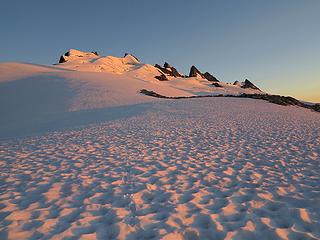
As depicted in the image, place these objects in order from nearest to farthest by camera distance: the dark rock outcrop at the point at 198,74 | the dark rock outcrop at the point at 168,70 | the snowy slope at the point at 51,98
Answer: the snowy slope at the point at 51,98 → the dark rock outcrop at the point at 168,70 → the dark rock outcrop at the point at 198,74

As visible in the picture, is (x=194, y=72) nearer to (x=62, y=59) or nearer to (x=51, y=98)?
(x=62, y=59)

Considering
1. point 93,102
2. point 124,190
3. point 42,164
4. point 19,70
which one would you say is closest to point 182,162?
point 124,190

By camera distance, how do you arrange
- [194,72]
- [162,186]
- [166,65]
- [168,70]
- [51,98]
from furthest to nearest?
[166,65]
[194,72]
[168,70]
[51,98]
[162,186]

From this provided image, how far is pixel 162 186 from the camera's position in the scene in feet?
22.1

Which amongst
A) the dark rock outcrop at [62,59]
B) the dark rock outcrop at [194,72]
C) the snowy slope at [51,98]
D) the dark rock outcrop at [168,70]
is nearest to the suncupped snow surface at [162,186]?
the snowy slope at [51,98]

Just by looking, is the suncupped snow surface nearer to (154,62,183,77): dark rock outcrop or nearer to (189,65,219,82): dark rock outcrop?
(154,62,183,77): dark rock outcrop

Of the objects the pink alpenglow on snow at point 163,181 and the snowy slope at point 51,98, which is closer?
the pink alpenglow on snow at point 163,181

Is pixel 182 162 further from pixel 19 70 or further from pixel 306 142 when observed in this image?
pixel 19 70

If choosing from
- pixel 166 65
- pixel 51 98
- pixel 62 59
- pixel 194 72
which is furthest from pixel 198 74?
pixel 51 98

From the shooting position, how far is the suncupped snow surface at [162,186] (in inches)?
191

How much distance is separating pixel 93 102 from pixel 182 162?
17.1 metres

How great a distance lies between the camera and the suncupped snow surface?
4.84 meters

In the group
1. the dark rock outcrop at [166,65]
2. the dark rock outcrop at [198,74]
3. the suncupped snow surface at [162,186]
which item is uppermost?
the dark rock outcrop at [166,65]

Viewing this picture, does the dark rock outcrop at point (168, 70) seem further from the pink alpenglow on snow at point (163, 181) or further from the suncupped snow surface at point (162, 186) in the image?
the suncupped snow surface at point (162, 186)
